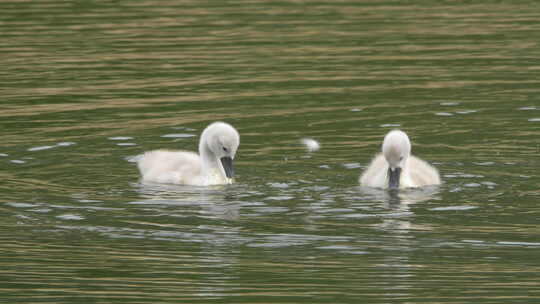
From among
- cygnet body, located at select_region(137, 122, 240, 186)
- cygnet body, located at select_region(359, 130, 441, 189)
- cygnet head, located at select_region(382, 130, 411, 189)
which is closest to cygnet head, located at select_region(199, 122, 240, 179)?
cygnet body, located at select_region(137, 122, 240, 186)

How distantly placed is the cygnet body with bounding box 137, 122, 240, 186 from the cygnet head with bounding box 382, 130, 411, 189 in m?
1.26

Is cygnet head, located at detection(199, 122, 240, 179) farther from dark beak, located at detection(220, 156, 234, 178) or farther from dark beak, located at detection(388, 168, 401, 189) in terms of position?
dark beak, located at detection(388, 168, 401, 189)

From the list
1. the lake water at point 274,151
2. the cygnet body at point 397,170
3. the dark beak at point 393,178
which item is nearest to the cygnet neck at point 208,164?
the lake water at point 274,151

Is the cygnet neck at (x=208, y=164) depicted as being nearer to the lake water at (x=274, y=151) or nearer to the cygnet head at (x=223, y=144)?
the cygnet head at (x=223, y=144)

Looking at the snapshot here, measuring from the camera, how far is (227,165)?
12547 millimetres

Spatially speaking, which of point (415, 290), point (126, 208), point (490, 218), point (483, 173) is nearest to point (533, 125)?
point (483, 173)

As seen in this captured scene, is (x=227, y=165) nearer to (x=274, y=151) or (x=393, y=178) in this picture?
(x=274, y=151)

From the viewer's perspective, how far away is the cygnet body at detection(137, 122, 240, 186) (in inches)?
493

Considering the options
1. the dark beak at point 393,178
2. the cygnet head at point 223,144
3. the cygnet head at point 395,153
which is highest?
the cygnet head at point 223,144

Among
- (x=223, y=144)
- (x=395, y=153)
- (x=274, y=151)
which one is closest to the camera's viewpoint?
(x=395, y=153)

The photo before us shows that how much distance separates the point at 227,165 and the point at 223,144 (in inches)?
6.9

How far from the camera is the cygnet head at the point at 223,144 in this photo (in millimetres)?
12492

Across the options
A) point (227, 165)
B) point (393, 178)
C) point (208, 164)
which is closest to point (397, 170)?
point (393, 178)

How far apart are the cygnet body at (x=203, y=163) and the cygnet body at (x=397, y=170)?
3.62ft
